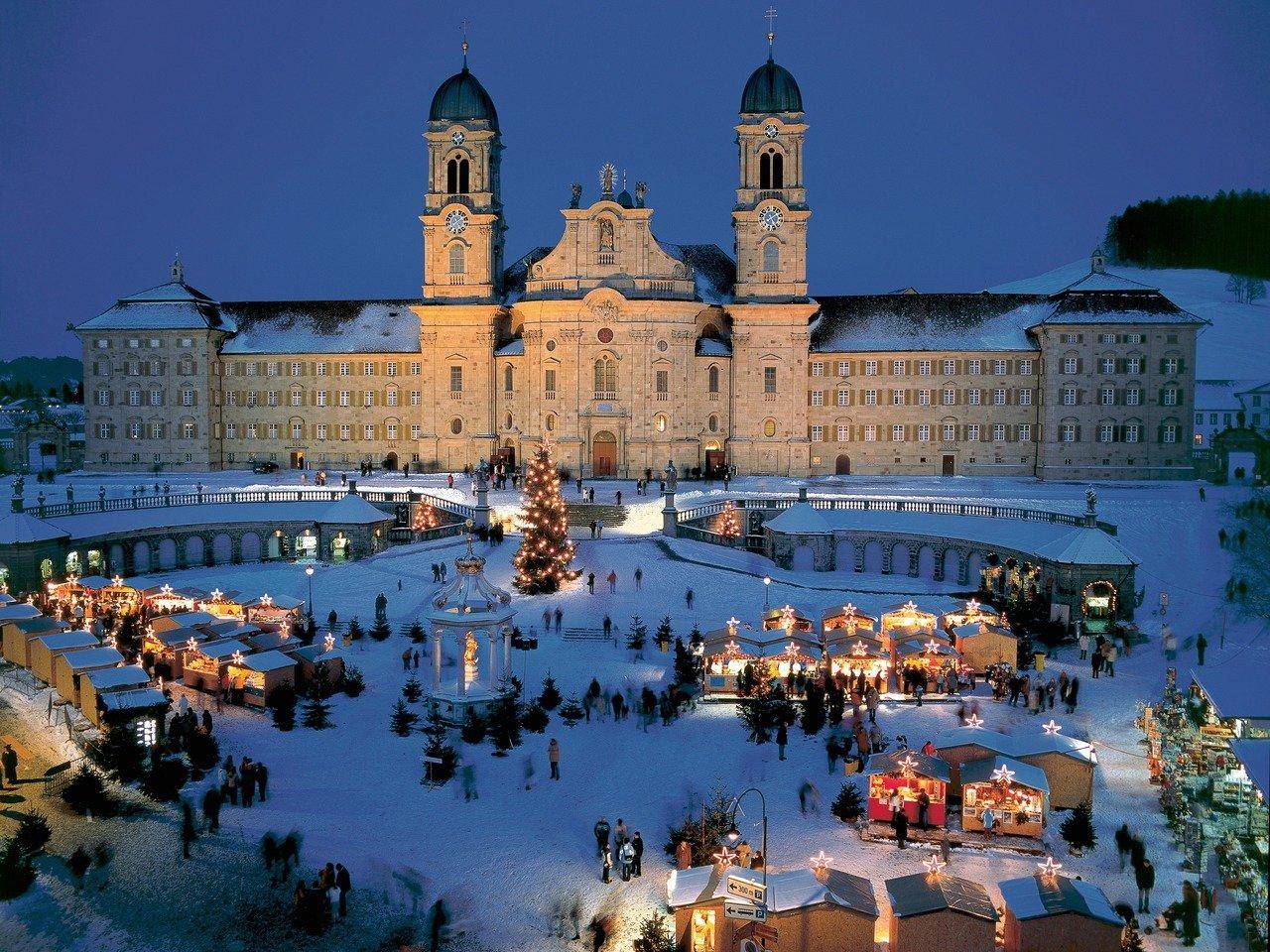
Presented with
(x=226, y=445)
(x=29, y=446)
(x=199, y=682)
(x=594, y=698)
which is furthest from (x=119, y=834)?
(x=29, y=446)

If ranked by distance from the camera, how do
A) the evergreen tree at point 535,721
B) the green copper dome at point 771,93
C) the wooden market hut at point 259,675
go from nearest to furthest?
the evergreen tree at point 535,721
the wooden market hut at point 259,675
the green copper dome at point 771,93

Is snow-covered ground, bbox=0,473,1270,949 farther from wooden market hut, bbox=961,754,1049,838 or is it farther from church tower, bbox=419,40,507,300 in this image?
church tower, bbox=419,40,507,300

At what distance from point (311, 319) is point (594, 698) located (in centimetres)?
5725

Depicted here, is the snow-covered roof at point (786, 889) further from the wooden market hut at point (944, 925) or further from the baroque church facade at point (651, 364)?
the baroque church facade at point (651, 364)

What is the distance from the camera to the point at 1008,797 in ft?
76.4

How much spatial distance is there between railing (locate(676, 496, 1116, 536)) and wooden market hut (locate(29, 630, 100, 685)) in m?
27.2

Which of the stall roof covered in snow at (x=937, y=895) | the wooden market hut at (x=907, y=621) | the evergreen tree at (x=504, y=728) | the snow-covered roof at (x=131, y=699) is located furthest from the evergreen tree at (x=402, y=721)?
the wooden market hut at (x=907, y=621)

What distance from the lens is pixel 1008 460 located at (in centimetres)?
7406

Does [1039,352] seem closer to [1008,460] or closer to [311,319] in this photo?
[1008,460]

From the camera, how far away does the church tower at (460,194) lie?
73375 mm

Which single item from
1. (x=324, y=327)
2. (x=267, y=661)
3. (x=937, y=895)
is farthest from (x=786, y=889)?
(x=324, y=327)

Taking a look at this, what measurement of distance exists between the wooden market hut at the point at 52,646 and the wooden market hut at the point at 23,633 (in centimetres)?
129

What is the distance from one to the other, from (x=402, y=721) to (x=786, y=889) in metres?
13.5

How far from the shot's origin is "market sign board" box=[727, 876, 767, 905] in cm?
1822
